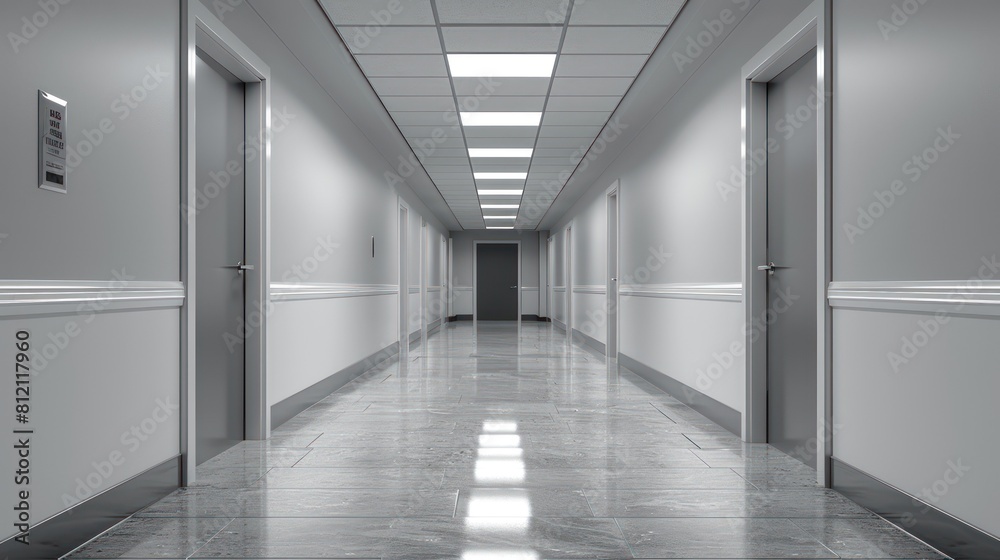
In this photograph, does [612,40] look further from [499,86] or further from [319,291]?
[319,291]

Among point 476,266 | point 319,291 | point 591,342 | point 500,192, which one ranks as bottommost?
point 591,342

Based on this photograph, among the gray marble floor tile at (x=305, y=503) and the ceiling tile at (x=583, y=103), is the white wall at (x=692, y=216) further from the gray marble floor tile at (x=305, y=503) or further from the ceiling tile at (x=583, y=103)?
the gray marble floor tile at (x=305, y=503)

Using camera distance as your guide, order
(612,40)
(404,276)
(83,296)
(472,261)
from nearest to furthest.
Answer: (83,296)
(612,40)
(404,276)
(472,261)

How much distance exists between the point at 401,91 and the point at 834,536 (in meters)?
4.56

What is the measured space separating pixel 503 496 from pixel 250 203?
8.06 ft

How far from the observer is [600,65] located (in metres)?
4.77

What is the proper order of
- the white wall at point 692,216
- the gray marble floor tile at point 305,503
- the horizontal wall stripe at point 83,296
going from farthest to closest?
1. the white wall at point 692,216
2. the gray marble floor tile at point 305,503
3. the horizontal wall stripe at point 83,296

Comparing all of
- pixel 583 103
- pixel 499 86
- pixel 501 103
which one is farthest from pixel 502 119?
pixel 499 86

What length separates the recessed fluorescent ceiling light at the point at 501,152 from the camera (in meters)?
7.62

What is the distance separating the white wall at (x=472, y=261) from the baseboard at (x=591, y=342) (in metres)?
6.21

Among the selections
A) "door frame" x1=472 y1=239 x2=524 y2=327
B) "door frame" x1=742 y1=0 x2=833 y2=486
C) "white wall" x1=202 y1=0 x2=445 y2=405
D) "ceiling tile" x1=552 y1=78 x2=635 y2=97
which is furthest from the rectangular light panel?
"door frame" x1=472 y1=239 x2=524 y2=327

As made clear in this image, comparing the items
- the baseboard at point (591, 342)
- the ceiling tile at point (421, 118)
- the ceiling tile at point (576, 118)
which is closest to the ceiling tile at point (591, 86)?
the ceiling tile at point (576, 118)

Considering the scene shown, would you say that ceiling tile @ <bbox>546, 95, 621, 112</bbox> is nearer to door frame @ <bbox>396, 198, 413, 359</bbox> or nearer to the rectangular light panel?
the rectangular light panel

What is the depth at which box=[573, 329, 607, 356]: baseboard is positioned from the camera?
30.6 feet
